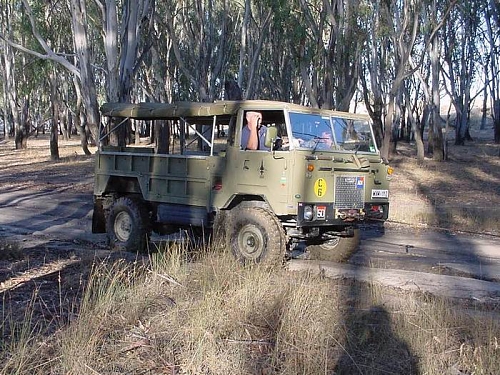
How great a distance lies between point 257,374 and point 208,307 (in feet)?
3.22

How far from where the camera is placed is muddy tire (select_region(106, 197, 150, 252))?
10.6 m

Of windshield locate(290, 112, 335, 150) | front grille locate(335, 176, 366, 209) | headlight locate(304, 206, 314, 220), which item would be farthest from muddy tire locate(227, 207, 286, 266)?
windshield locate(290, 112, 335, 150)

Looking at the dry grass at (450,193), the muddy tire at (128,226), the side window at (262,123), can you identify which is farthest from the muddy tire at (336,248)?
the dry grass at (450,193)

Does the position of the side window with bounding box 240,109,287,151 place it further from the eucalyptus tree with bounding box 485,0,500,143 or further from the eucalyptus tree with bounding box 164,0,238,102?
the eucalyptus tree with bounding box 485,0,500,143

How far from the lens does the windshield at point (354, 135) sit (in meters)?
9.41

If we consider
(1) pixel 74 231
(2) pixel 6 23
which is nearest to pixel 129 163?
(1) pixel 74 231

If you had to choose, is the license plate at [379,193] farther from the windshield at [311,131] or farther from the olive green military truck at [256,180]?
the windshield at [311,131]

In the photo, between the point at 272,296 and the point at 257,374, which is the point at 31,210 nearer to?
the point at 272,296

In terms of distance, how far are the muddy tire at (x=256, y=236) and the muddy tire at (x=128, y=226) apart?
210cm

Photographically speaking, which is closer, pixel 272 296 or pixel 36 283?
pixel 272 296

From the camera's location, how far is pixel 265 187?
8.83 meters

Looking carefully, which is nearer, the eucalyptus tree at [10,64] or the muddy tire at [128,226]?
the muddy tire at [128,226]

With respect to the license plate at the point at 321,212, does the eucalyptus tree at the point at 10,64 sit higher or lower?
higher

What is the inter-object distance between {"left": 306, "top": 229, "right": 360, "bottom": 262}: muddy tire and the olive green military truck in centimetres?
2
